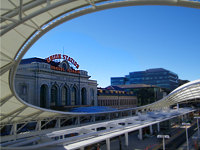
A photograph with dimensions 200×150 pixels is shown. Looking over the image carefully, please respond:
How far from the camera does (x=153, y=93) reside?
10450 centimetres

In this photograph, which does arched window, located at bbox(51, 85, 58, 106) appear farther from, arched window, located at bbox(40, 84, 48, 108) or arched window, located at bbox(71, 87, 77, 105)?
arched window, located at bbox(71, 87, 77, 105)

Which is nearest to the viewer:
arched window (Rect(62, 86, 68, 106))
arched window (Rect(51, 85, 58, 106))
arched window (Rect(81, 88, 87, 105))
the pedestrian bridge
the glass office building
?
the pedestrian bridge

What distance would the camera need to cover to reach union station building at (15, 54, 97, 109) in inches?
1832

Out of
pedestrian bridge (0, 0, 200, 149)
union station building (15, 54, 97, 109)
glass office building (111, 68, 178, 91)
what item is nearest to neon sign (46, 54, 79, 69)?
union station building (15, 54, 97, 109)

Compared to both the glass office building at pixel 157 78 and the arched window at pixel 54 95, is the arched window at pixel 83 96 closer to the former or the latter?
the arched window at pixel 54 95

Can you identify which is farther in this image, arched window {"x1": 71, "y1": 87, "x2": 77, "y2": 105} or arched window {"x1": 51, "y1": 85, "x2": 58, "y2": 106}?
arched window {"x1": 71, "y1": 87, "x2": 77, "y2": 105}

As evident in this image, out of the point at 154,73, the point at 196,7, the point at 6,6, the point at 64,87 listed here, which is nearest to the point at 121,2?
the point at 196,7

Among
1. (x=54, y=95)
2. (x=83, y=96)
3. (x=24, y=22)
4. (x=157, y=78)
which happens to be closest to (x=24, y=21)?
(x=24, y=22)

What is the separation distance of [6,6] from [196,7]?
1277 cm

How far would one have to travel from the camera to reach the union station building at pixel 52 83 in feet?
153

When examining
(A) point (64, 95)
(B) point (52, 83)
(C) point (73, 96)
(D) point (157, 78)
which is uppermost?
(D) point (157, 78)

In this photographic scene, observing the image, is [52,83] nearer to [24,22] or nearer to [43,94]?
[43,94]

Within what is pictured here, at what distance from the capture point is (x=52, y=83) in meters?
52.4

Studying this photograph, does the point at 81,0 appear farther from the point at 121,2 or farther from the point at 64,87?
the point at 64,87
